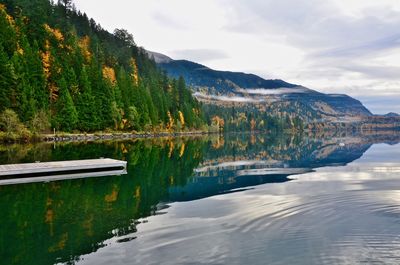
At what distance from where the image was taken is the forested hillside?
75.7m

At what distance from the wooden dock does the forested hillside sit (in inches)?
1684

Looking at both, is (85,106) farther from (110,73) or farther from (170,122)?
(170,122)

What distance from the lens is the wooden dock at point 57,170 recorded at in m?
29.0

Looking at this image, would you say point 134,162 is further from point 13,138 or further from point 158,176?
point 13,138

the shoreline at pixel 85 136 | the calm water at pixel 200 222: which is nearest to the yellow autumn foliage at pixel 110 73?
the shoreline at pixel 85 136

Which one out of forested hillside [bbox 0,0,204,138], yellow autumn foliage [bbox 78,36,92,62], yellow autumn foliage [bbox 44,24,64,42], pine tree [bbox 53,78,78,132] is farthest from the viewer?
yellow autumn foliage [bbox 78,36,92,62]

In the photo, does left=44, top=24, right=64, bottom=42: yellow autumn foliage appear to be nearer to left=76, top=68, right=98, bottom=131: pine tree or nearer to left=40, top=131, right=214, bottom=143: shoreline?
left=76, top=68, right=98, bottom=131: pine tree

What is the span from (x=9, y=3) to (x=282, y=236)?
128907 mm

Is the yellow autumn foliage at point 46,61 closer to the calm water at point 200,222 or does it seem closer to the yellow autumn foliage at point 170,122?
the yellow autumn foliage at point 170,122

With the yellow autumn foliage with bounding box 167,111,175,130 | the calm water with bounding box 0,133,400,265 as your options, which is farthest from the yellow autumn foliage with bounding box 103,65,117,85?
the calm water with bounding box 0,133,400,265

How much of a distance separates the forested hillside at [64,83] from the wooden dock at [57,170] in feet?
140

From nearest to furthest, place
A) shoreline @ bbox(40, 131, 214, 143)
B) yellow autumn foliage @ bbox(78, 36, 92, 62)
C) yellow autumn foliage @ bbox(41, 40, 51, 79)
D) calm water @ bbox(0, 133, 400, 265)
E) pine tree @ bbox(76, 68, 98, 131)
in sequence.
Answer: calm water @ bbox(0, 133, 400, 265), shoreline @ bbox(40, 131, 214, 143), yellow autumn foliage @ bbox(41, 40, 51, 79), pine tree @ bbox(76, 68, 98, 131), yellow autumn foliage @ bbox(78, 36, 92, 62)

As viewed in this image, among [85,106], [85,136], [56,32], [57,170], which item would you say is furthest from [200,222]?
[56,32]

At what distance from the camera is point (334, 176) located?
108 feet
